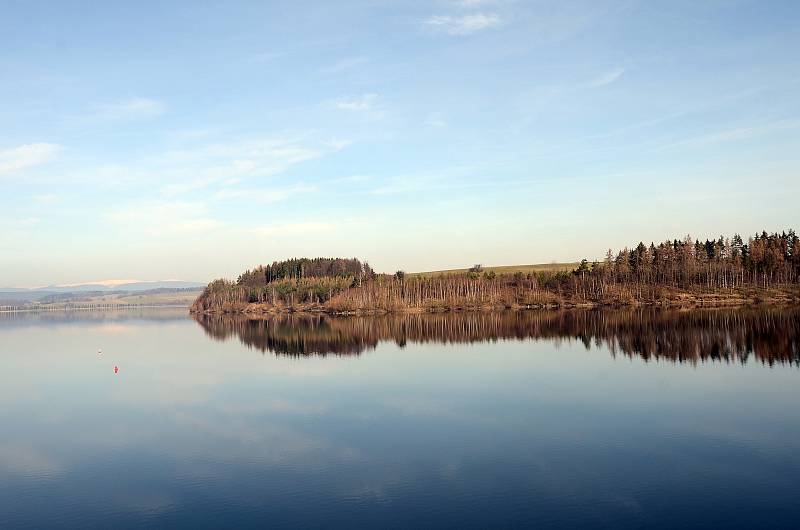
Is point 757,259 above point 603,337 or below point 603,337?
above

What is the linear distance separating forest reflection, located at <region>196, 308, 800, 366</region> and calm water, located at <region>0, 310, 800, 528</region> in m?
0.97

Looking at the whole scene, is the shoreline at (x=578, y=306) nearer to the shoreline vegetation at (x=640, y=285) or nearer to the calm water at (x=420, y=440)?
the shoreline vegetation at (x=640, y=285)

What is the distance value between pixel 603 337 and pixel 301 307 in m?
130

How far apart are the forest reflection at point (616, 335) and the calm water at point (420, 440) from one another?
0.97m

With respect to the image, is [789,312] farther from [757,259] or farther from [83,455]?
[83,455]

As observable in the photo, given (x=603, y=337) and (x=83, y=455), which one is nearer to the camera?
(x=83, y=455)

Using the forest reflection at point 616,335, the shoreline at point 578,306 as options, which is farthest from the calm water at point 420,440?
the shoreline at point 578,306

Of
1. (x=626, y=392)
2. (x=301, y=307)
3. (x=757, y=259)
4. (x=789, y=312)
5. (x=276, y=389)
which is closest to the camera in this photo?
(x=626, y=392)

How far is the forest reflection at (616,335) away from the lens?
62.7 metres

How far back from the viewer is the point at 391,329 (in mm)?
109688

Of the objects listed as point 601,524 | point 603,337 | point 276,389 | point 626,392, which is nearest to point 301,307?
point 603,337

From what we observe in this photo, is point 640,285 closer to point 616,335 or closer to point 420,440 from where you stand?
point 616,335

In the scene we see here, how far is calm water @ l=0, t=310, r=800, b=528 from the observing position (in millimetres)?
22781

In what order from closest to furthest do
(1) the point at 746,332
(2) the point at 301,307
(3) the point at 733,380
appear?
1. (3) the point at 733,380
2. (1) the point at 746,332
3. (2) the point at 301,307
